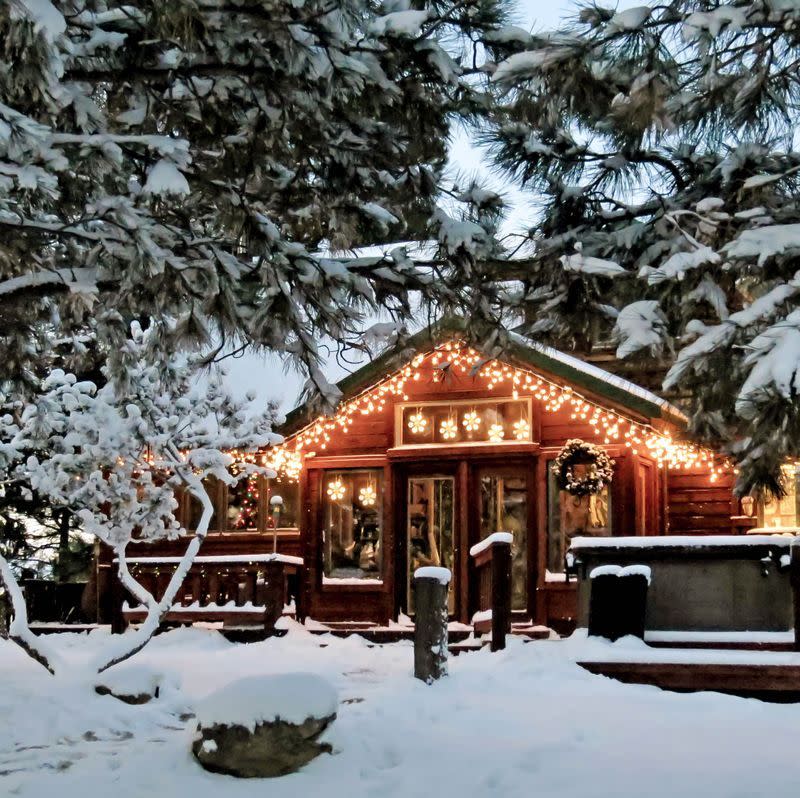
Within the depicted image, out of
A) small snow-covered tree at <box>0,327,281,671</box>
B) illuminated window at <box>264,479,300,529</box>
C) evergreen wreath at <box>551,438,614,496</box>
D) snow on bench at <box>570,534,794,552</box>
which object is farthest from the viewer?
illuminated window at <box>264,479,300,529</box>

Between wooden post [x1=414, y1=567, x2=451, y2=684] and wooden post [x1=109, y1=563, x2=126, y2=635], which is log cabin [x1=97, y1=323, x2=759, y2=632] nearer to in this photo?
wooden post [x1=109, y1=563, x2=126, y2=635]

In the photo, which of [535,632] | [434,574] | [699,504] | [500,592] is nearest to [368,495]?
[535,632]

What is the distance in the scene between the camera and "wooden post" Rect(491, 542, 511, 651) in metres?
10.5

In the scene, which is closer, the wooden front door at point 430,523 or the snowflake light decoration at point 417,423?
the snowflake light decoration at point 417,423

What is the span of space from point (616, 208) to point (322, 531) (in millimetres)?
9586

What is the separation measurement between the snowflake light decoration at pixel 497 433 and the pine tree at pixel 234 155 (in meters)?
7.46

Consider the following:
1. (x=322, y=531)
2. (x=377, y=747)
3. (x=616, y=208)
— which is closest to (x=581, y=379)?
(x=322, y=531)

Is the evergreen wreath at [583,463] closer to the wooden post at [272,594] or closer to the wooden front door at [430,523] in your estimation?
the wooden front door at [430,523]

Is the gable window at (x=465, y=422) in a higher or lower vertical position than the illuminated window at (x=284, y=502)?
higher

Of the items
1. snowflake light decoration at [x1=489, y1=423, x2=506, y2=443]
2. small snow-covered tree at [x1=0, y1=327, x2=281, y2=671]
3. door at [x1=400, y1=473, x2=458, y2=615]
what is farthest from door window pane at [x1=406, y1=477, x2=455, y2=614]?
small snow-covered tree at [x1=0, y1=327, x2=281, y2=671]

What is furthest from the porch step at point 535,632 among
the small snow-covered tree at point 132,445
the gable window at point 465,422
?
the small snow-covered tree at point 132,445

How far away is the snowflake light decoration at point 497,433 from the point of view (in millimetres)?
15172

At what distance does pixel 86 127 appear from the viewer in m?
5.44

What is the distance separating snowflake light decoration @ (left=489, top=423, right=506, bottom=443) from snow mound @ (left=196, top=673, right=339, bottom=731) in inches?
340
